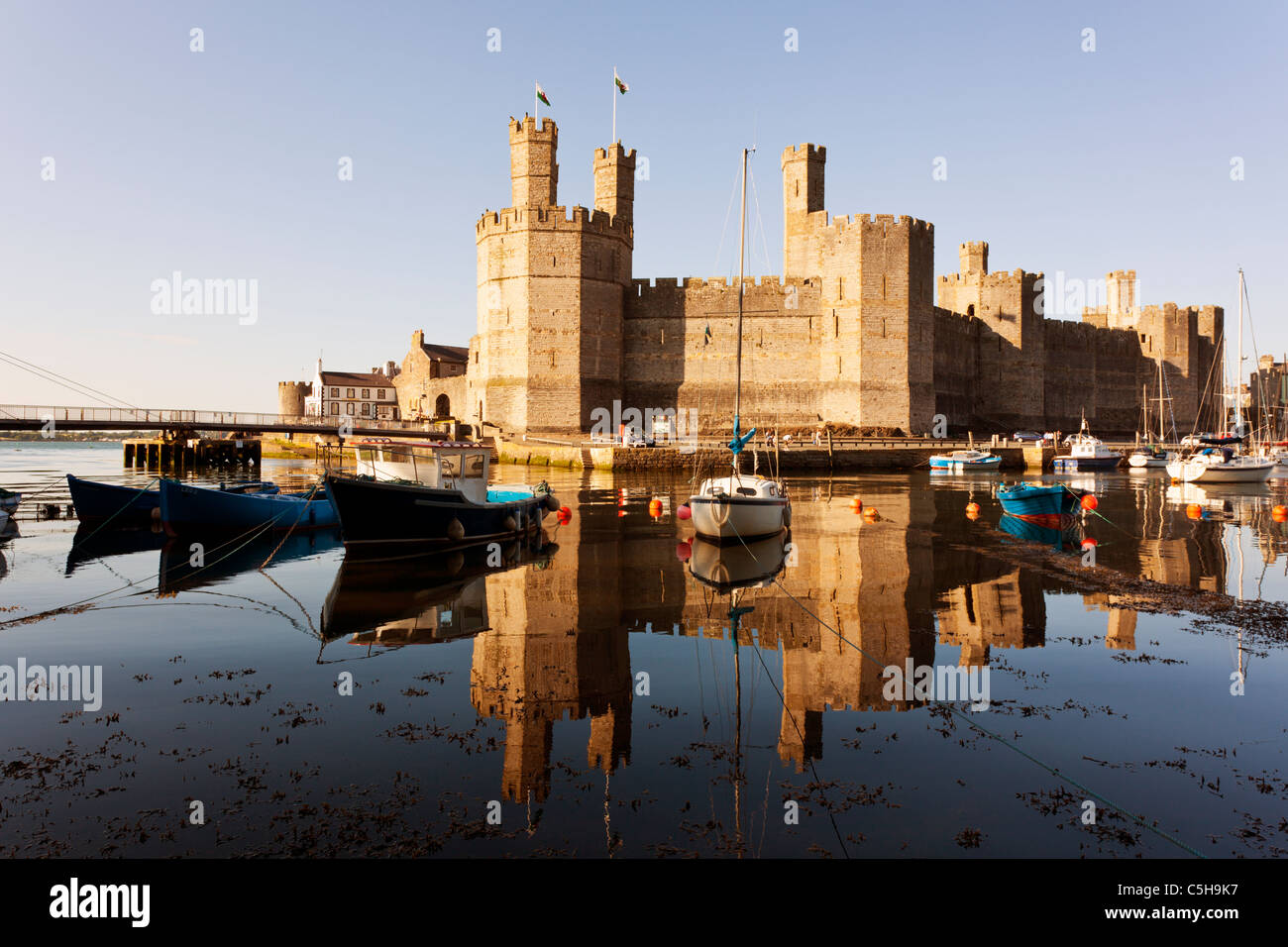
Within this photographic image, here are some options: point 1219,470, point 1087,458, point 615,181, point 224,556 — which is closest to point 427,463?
point 224,556

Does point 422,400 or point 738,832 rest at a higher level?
point 422,400

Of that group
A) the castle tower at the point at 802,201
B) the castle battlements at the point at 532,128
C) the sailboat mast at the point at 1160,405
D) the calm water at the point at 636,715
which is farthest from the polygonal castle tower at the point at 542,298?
the sailboat mast at the point at 1160,405

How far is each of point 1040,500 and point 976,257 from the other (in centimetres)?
4037

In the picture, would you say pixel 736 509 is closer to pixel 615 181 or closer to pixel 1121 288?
pixel 615 181

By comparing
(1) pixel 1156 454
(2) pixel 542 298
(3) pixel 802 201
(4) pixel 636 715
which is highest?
(3) pixel 802 201

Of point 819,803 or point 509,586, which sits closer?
point 819,803

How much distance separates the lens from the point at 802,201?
48312mm

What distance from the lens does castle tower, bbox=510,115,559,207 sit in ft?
140

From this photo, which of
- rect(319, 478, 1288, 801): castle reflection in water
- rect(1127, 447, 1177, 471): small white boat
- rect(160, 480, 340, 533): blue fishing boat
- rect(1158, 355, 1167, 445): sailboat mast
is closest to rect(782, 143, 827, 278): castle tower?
rect(1127, 447, 1177, 471): small white boat

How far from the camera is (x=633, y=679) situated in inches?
288

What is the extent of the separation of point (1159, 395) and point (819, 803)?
67253 mm

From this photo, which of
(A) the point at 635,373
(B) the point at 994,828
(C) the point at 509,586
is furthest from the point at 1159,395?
(B) the point at 994,828
